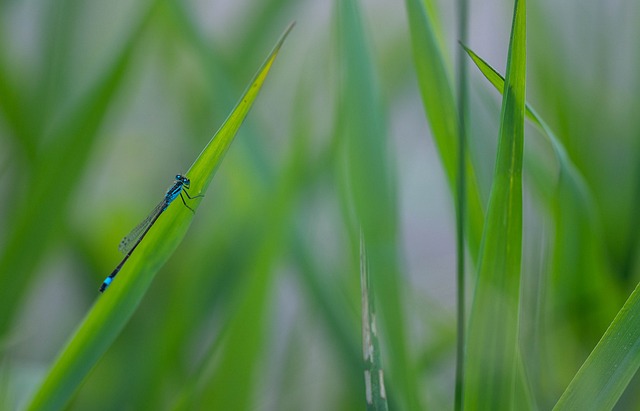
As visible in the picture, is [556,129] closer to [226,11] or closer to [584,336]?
[584,336]

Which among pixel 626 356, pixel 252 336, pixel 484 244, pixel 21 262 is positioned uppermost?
pixel 21 262

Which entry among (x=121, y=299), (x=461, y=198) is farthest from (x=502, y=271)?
(x=121, y=299)

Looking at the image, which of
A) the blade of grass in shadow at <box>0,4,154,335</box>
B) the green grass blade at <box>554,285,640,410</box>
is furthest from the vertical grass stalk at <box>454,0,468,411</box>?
the blade of grass in shadow at <box>0,4,154,335</box>

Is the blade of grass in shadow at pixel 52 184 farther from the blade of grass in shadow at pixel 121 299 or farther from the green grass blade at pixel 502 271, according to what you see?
the green grass blade at pixel 502 271

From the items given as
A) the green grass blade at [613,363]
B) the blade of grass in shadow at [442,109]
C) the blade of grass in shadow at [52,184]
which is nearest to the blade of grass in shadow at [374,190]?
the blade of grass in shadow at [442,109]

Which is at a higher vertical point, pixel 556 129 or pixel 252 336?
pixel 556 129

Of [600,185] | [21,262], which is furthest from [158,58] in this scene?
[600,185]
